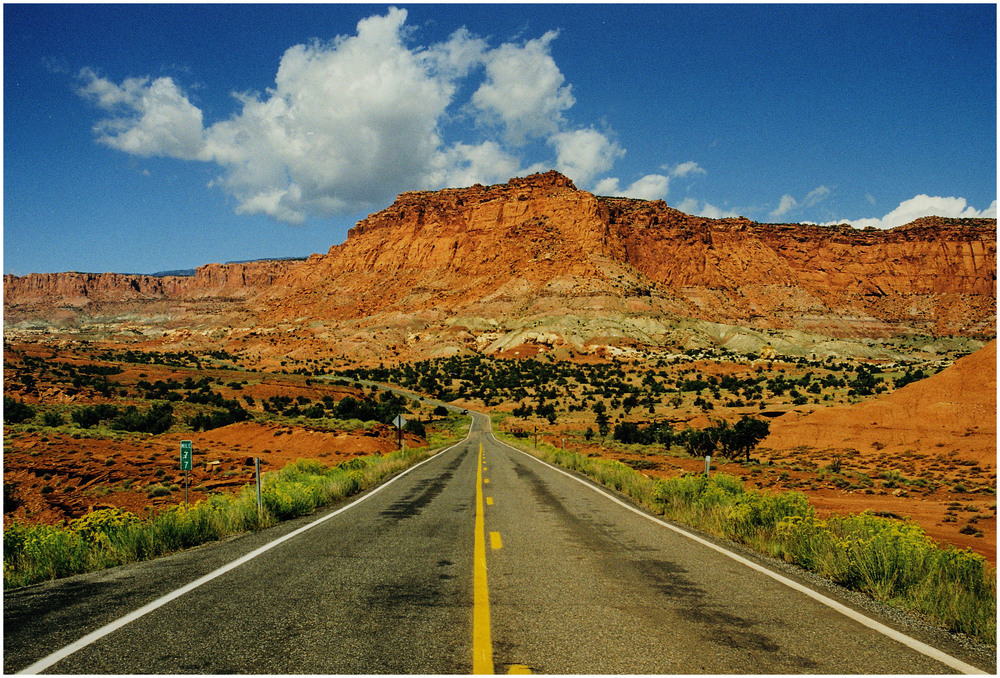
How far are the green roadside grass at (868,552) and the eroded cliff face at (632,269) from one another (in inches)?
3762

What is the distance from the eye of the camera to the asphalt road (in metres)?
3.83

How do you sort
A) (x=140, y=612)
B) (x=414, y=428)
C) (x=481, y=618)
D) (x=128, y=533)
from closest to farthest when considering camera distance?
(x=481, y=618), (x=140, y=612), (x=128, y=533), (x=414, y=428)

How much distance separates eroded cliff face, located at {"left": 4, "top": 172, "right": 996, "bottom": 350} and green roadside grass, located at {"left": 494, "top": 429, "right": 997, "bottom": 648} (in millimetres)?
95558

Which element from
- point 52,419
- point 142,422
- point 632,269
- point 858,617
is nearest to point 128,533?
point 858,617

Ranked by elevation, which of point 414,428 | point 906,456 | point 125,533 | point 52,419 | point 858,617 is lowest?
point 906,456

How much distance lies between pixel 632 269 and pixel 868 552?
A: 122 meters

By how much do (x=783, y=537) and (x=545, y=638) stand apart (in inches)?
203

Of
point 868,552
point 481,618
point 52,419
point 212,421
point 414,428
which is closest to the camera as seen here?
point 481,618

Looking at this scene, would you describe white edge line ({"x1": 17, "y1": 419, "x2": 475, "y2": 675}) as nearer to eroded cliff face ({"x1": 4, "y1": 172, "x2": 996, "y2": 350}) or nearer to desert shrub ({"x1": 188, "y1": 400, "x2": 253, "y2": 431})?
desert shrub ({"x1": 188, "y1": 400, "x2": 253, "y2": 431})

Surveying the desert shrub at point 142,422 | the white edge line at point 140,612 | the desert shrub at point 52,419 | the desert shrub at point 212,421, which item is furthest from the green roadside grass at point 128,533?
the desert shrub at point 52,419

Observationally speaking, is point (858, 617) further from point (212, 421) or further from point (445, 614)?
point (212, 421)

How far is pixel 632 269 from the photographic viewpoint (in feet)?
406

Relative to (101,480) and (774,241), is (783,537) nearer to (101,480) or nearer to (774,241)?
(101,480)

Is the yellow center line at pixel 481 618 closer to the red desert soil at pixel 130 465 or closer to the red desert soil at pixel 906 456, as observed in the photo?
the red desert soil at pixel 906 456
